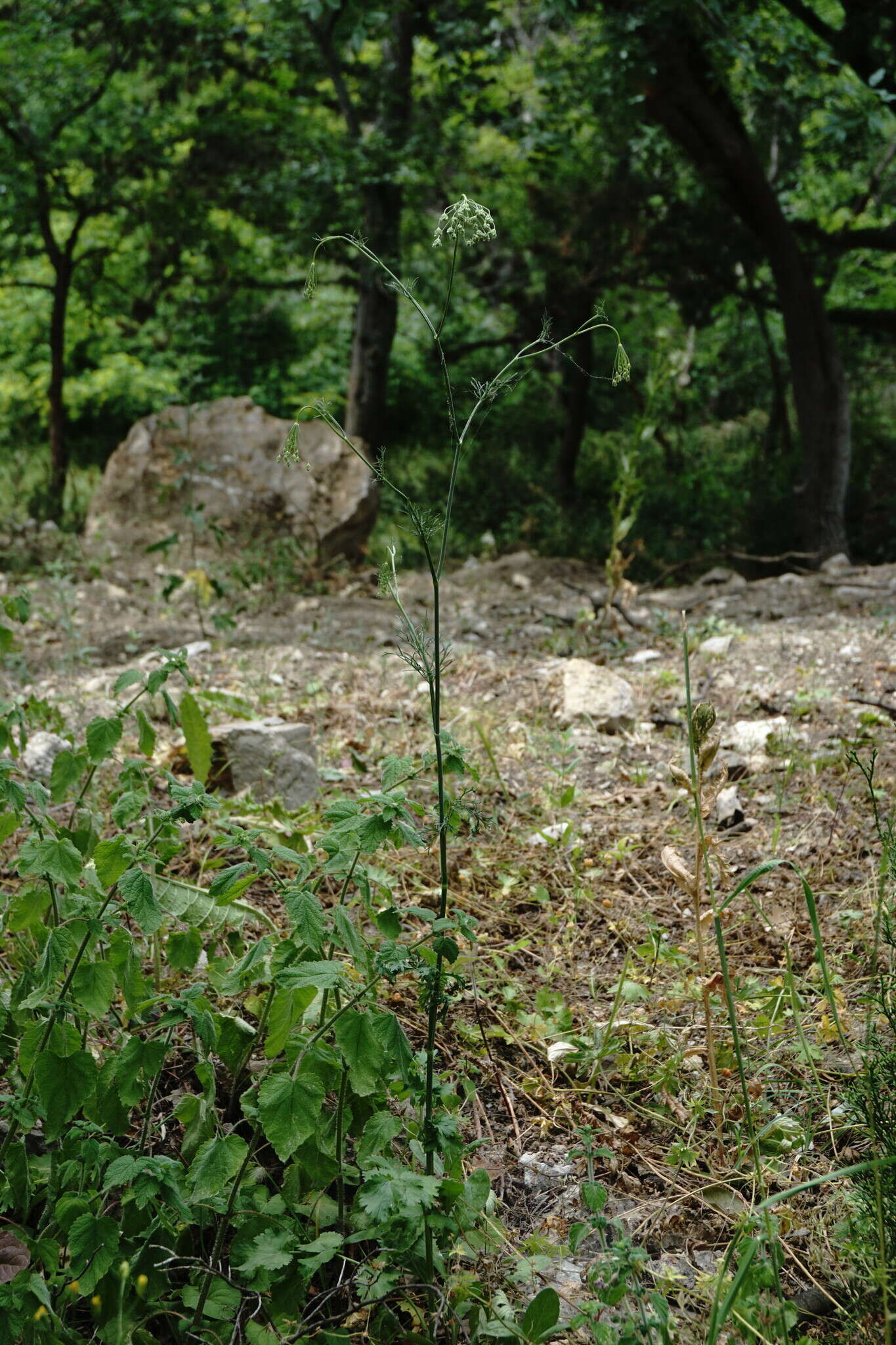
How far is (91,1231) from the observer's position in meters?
1.29

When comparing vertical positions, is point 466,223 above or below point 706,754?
above

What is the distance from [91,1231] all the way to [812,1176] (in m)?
1.11

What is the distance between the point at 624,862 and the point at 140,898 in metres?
1.55

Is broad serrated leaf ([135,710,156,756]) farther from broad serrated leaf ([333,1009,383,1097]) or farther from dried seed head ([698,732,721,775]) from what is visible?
dried seed head ([698,732,721,775])

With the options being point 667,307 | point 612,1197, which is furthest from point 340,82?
point 612,1197

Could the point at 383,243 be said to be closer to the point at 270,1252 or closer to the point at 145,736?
the point at 145,736

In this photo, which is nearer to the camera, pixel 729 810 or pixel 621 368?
pixel 621 368

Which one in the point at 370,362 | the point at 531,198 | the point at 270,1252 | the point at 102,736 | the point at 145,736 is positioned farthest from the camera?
the point at 531,198

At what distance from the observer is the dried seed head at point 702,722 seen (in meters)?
1.65

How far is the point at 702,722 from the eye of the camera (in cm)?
167

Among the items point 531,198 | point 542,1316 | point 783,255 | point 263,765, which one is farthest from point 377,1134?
point 531,198

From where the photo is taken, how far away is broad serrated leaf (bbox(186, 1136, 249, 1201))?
135 centimetres

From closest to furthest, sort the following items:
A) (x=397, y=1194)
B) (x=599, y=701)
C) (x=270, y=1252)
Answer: (x=397, y=1194) < (x=270, y=1252) < (x=599, y=701)

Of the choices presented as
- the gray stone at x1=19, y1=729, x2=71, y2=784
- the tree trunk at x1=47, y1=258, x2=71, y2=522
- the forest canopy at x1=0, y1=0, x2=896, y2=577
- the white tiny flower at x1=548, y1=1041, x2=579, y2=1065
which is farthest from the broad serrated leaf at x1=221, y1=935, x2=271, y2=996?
the tree trunk at x1=47, y1=258, x2=71, y2=522
